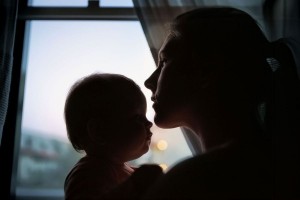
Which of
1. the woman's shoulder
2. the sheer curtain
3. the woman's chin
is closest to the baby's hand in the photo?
the woman's shoulder

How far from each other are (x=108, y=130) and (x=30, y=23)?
950 millimetres

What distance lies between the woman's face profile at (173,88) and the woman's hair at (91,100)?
14 centimetres

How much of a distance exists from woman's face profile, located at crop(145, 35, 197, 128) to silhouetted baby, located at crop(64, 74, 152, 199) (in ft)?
0.43

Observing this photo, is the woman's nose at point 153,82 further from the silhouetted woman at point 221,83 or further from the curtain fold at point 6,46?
the curtain fold at point 6,46

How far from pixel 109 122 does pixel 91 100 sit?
7 cm

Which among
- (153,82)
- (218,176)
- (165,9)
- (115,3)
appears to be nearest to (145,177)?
(218,176)

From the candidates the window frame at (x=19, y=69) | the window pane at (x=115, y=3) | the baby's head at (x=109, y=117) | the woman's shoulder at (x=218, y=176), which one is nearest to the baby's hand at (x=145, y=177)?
the woman's shoulder at (x=218, y=176)

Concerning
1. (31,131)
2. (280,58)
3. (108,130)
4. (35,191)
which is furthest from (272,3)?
(35,191)

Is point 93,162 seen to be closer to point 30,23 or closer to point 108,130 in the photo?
point 108,130

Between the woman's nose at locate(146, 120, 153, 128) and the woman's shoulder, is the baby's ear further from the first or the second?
the woman's shoulder

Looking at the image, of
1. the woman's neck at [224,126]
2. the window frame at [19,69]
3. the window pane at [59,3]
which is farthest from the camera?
the window pane at [59,3]

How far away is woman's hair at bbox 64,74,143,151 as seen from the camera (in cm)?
88

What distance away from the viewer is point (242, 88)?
0.74m

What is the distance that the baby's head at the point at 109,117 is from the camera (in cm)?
88
